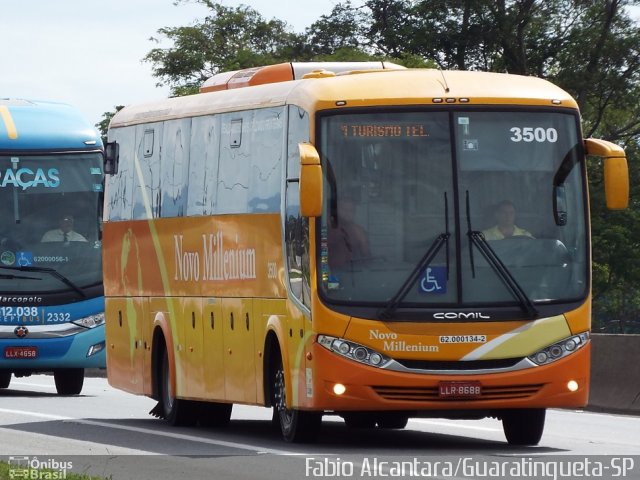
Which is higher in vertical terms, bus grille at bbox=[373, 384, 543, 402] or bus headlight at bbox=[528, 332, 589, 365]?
bus headlight at bbox=[528, 332, 589, 365]

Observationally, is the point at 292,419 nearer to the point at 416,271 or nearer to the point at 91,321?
the point at 416,271

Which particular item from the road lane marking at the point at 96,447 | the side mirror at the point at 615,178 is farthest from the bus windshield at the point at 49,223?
the side mirror at the point at 615,178

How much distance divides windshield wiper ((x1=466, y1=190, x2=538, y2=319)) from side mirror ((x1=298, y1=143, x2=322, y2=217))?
4.47ft

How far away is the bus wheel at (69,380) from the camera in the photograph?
27797 millimetres

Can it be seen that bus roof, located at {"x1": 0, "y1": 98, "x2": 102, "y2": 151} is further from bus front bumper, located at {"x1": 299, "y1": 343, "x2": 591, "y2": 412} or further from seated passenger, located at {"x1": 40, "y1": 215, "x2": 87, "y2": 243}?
bus front bumper, located at {"x1": 299, "y1": 343, "x2": 591, "y2": 412}

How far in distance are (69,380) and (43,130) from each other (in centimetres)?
371

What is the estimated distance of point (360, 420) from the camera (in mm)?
18734

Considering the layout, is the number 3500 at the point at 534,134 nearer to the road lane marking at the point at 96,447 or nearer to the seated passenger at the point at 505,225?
the seated passenger at the point at 505,225

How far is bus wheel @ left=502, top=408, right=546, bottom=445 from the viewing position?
54.1 ft

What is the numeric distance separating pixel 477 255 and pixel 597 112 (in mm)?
37416

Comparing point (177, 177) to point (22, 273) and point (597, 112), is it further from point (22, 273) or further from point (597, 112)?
point (597, 112)

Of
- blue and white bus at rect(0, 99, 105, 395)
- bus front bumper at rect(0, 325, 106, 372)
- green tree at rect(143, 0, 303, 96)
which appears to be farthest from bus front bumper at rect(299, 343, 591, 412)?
green tree at rect(143, 0, 303, 96)

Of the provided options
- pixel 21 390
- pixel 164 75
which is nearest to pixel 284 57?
pixel 164 75

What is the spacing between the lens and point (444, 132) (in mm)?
16000
